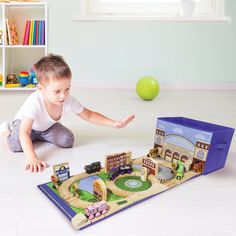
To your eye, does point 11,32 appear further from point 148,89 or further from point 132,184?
point 132,184

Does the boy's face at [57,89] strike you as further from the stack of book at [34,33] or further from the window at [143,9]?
the window at [143,9]

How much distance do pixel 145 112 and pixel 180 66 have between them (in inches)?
40.6

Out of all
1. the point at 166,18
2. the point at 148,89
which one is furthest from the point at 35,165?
the point at 166,18

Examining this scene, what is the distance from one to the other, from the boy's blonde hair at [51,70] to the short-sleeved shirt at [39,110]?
0.07 meters

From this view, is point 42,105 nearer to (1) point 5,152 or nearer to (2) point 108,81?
(1) point 5,152

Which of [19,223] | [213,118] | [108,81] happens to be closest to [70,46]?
[108,81]

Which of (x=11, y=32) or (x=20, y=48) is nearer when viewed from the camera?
(x=11, y=32)

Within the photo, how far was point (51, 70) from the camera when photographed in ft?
3.60

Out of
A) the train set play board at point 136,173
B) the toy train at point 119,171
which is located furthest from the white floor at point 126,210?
the toy train at point 119,171

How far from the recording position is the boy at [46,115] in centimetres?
109

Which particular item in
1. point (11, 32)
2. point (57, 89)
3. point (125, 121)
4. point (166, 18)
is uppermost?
point (166, 18)

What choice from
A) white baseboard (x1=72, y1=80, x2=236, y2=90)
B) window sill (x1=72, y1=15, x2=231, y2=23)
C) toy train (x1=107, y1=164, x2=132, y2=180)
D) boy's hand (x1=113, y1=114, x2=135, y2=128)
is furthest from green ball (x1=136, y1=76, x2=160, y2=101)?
toy train (x1=107, y1=164, x2=132, y2=180)

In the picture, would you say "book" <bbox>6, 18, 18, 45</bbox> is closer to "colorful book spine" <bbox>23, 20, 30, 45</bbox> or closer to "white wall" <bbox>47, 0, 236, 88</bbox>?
"colorful book spine" <bbox>23, 20, 30, 45</bbox>

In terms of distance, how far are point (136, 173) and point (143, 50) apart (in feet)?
6.11
